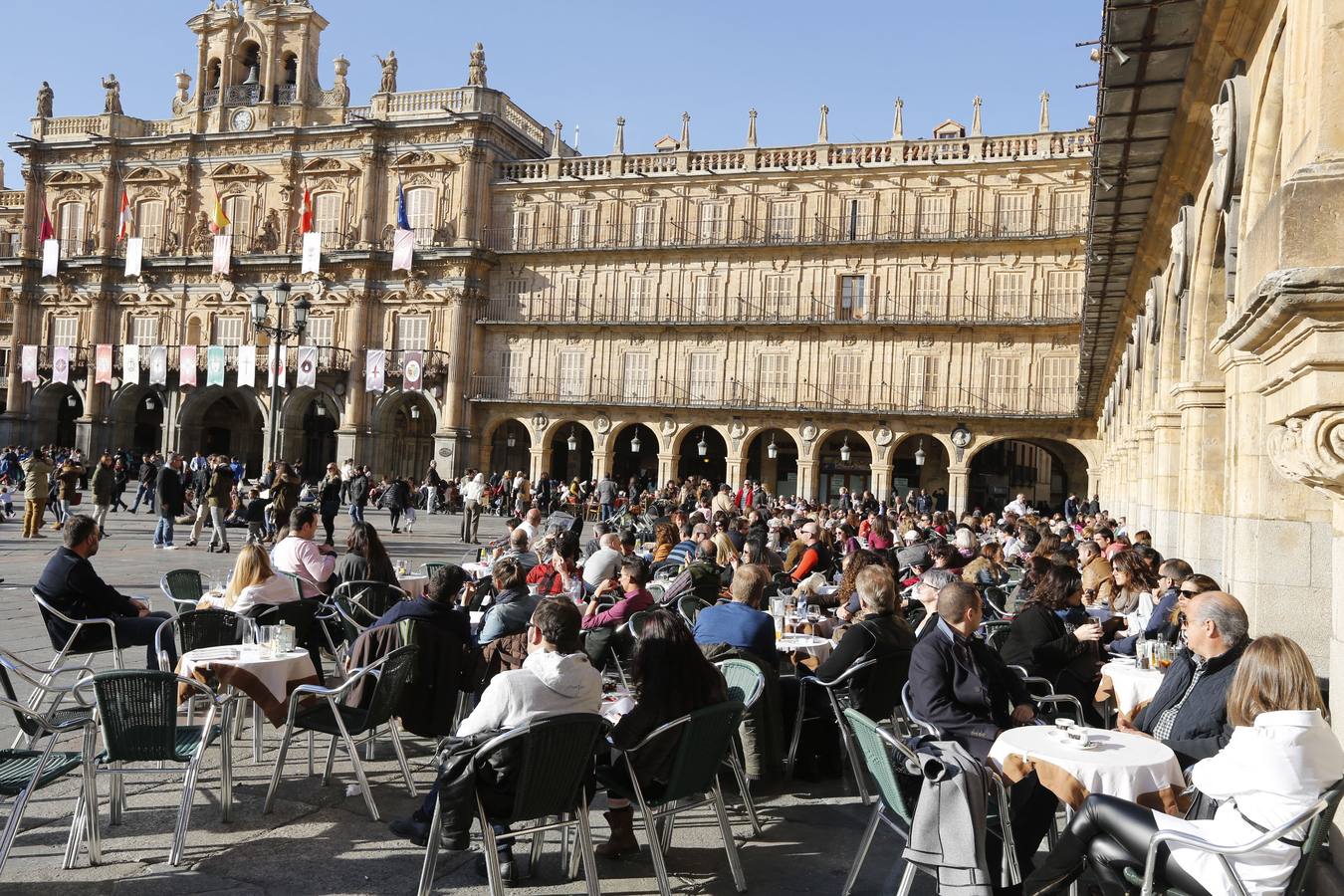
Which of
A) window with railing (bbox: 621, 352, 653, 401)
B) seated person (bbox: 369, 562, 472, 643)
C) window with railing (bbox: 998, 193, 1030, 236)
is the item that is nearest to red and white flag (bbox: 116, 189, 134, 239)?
window with railing (bbox: 621, 352, 653, 401)

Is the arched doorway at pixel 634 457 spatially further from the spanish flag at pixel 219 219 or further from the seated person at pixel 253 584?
the seated person at pixel 253 584

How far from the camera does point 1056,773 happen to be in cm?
407

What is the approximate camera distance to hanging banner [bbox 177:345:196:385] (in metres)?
36.4

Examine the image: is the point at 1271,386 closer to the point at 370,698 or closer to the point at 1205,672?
the point at 1205,672

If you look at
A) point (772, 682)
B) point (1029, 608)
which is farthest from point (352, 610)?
point (1029, 608)

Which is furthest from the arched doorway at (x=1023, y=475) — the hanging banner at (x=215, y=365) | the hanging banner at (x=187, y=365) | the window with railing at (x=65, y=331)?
the window with railing at (x=65, y=331)

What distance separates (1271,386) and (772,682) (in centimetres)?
276

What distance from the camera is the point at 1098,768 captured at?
157 inches

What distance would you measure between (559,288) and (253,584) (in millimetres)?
29945

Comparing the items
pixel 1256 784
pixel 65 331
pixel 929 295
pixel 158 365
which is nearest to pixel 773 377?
pixel 929 295

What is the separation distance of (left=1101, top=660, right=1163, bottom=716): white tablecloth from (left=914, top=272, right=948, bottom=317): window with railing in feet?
89.5

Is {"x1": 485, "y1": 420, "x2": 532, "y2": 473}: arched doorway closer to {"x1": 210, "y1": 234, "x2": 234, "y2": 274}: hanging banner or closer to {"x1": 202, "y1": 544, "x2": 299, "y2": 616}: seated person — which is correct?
{"x1": 210, "y1": 234, "x2": 234, "y2": 274}: hanging banner

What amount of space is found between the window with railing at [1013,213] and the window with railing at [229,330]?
25484 mm

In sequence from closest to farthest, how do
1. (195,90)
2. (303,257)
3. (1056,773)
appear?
(1056,773) < (303,257) < (195,90)
